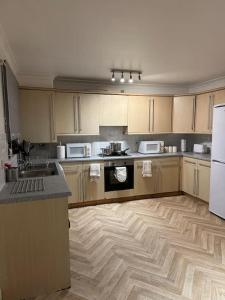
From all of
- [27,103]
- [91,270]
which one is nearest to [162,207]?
[91,270]

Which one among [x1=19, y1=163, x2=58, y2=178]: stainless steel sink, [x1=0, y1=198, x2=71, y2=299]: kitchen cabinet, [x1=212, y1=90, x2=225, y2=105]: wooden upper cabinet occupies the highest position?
[x1=212, y1=90, x2=225, y2=105]: wooden upper cabinet

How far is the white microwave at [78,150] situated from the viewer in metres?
4.00

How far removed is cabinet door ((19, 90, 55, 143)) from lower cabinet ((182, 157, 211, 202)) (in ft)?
8.78

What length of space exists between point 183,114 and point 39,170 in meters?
3.03

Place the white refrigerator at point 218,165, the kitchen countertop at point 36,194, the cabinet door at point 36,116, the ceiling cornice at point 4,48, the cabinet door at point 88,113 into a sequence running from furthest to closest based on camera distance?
the cabinet door at point 88,113 < the cabinet door at point 36,116 < the white refrigerator at point 218,165 < the ceiling cornice at point 4,48 < the kitchen countertop at point 36,194

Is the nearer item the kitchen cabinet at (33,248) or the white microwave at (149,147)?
the kitchen cabinet at (33,248)

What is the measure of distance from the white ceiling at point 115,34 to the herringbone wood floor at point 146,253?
91.9 inches

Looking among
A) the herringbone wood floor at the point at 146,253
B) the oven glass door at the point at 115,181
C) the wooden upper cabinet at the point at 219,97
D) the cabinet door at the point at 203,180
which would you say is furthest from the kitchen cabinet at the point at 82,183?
the wooden upper cabinet at the point at 219,97

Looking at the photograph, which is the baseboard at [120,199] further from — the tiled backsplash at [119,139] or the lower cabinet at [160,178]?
the tiled backsplash at [119,139]

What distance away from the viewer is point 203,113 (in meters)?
4.09

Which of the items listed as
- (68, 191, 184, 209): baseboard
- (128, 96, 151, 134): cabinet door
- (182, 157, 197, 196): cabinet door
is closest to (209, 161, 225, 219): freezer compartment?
(182, 157, 197, 196): cabinet door

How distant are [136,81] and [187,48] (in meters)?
1.94

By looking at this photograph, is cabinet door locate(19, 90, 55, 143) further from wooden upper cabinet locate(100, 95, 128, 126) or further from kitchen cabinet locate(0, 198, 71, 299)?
kitchen cabinet locate(0, 198, 71, 299)

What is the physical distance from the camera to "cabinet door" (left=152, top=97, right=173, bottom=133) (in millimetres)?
4434
